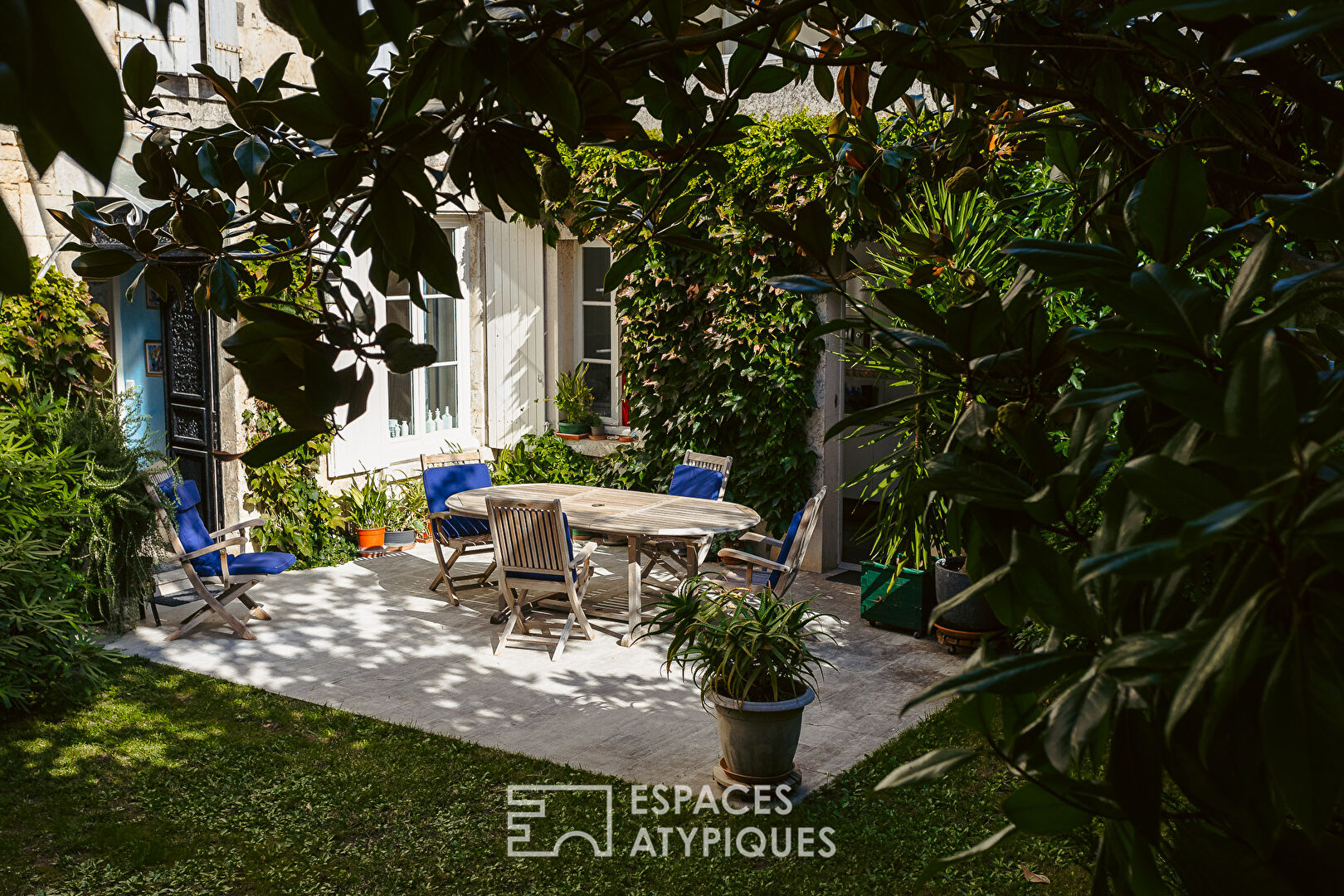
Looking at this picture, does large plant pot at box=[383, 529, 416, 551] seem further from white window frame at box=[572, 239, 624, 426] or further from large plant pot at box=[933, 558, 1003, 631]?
large plant pot at box=[933, 558, 1003, 631]

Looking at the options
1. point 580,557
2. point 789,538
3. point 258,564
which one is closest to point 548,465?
point 580,557

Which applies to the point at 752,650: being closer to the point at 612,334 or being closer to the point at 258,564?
the point at 258,564

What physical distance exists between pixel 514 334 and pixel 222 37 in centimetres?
344

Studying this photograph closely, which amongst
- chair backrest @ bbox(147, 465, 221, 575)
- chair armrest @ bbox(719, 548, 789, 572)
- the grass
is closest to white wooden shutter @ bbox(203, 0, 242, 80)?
chair backrest @ bbox(147, 465, 221, 575)

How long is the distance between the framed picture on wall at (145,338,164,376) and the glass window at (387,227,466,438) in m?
1.80

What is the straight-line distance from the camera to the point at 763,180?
320 inches

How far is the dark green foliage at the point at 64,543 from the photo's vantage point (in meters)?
5.33

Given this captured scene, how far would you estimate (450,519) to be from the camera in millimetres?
7984

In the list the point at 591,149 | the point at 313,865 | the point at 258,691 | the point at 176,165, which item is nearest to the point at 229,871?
the point at 313,865

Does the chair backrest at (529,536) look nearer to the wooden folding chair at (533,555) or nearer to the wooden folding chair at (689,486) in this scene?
the wooden folding chair at (533,555)

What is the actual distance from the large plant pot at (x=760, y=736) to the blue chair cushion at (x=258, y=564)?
369cm

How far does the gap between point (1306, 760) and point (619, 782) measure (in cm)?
451

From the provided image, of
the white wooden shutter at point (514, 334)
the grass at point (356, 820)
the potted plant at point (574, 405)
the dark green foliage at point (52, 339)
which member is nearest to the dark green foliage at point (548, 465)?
the potted plant at point (574, 405)

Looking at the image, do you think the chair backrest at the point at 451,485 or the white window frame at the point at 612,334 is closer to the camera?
the chair backrest at the point at 451,485
